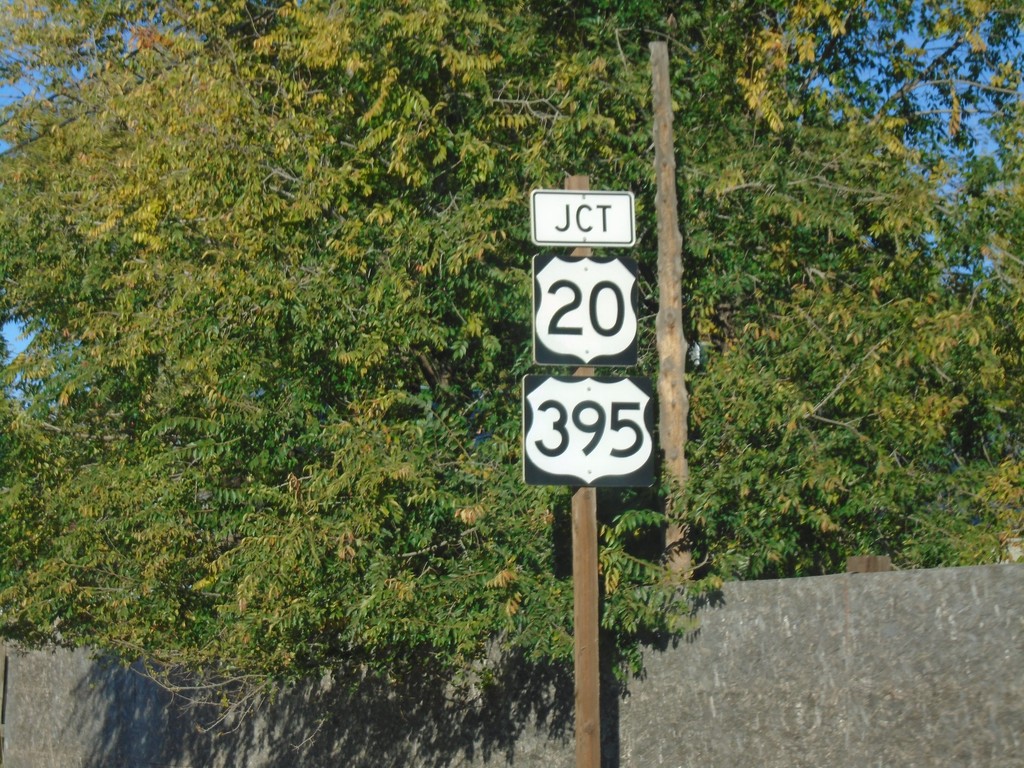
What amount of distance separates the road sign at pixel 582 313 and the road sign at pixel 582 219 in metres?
0.12

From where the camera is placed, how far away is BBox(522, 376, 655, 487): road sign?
704 centimetres

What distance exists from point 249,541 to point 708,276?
427 centimetres

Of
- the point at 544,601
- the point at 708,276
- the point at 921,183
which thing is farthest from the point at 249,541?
the point at 921,183

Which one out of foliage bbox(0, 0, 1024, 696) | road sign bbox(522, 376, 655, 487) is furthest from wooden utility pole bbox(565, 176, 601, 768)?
foliage bbox(0, 0, 1024, 696)

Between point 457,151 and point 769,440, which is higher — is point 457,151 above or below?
above

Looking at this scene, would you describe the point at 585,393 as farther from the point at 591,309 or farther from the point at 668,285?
the point at 668,285

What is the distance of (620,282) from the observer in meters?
7.30

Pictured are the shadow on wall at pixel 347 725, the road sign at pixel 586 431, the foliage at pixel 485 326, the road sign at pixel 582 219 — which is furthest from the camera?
the shadow on wall at pixel 347 725

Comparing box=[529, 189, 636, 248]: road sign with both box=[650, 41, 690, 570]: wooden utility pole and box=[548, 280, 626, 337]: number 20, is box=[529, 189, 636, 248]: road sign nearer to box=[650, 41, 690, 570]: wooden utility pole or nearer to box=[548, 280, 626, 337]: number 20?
box=[548, 280, 626, 337]: number 20

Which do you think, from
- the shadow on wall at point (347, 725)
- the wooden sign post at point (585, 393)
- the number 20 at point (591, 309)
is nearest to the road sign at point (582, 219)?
the wooden sign post at point (585, 393)

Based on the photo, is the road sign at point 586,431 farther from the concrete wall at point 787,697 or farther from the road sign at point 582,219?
the concrete wall at point 787,697

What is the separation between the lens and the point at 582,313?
7246 mm

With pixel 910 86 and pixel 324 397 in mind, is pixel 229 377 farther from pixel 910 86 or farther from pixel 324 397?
pixel 910 86

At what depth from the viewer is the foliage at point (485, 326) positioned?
10016 millimetres
